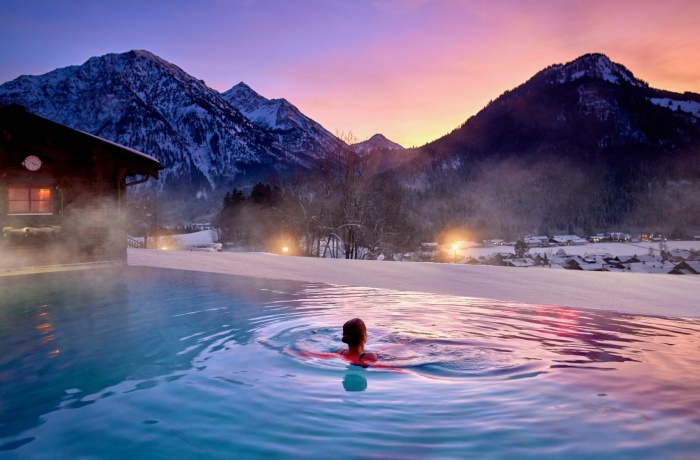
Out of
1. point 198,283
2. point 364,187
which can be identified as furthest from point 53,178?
point 364,187

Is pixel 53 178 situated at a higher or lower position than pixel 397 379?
higher

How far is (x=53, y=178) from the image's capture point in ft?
41.4

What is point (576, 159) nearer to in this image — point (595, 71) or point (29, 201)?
point (595, 71)

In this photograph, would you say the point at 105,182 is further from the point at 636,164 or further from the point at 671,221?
the point at 636,164

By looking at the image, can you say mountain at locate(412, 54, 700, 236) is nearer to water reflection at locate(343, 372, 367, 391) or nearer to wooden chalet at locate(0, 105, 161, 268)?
wooden chalet at locate(0, 105, 161, 268)

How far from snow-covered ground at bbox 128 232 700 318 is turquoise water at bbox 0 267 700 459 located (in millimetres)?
819

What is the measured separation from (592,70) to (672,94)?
98.2 ft

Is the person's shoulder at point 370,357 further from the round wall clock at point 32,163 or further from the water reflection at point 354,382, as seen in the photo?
the round wall clock at point 32,163

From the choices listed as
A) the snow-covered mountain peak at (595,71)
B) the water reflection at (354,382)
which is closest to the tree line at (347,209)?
the water reflection at (354,382)

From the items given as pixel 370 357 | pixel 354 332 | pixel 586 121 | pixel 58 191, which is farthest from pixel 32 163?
pixel 586 121

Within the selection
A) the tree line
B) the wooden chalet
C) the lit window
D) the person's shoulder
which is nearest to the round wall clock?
the wooden chalet

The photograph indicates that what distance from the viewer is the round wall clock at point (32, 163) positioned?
12.1 meters

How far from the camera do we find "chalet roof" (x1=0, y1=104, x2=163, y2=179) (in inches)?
467

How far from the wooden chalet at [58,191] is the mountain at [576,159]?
6743 centimetres
